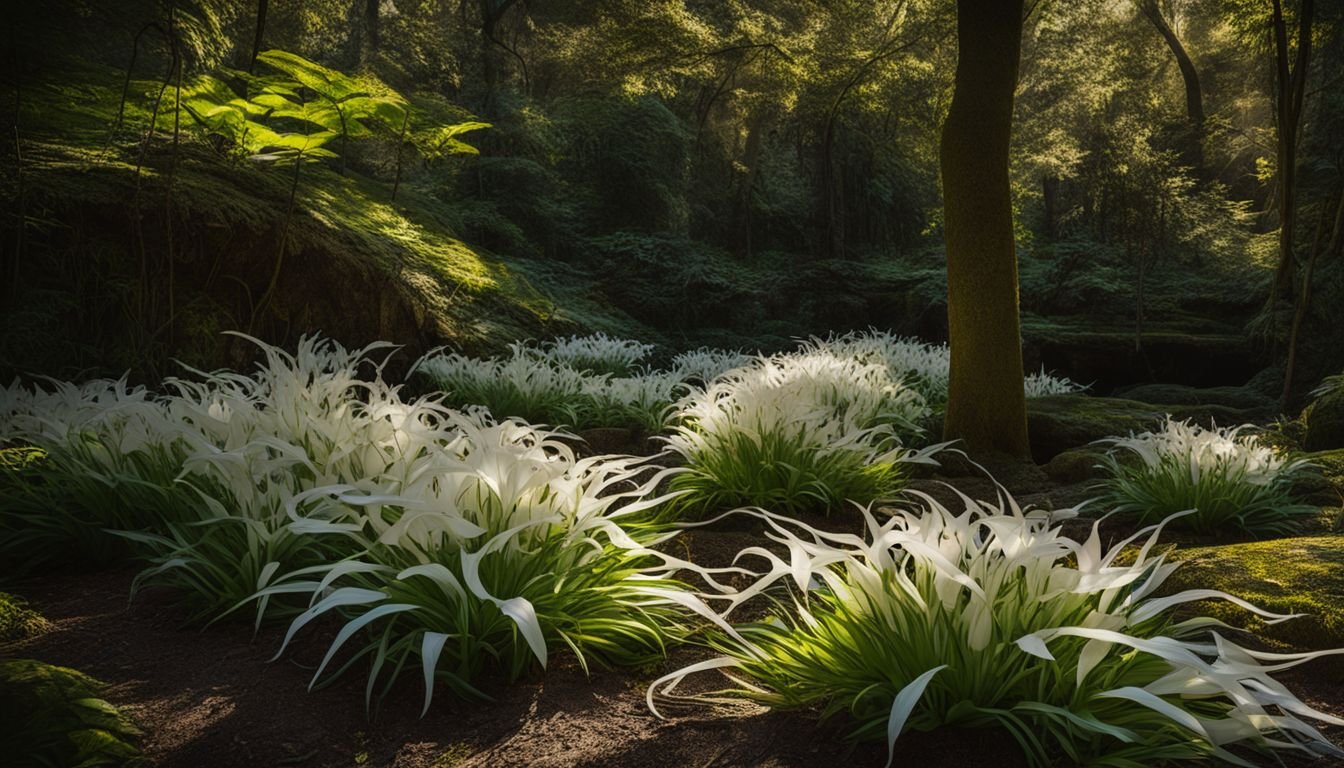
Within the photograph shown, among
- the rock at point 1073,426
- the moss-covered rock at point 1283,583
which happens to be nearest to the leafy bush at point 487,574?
the moss-covered rock at point 1283,583

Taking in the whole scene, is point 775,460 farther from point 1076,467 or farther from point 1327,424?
point 1327,424

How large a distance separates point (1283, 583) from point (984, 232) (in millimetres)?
2768

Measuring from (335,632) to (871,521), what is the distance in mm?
1451

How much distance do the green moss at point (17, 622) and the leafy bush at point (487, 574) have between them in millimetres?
610

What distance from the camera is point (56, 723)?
1.45m

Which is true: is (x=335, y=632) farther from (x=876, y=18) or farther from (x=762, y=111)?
(x=762, y=111)

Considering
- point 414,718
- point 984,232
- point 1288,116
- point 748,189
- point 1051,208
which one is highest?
point 1051,208

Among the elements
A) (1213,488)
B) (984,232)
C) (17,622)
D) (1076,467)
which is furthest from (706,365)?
(17,622)

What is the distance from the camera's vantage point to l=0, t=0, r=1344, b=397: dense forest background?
4617 millimetres

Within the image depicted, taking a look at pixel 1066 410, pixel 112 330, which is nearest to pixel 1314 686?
pixel 1066 410

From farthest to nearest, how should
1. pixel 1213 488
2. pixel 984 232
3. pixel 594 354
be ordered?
pixel 594 354 < pixel 984 232 < pixel 1213 488

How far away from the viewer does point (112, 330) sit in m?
4.53

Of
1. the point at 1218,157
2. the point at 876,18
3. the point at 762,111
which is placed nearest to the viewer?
the point at 876,18

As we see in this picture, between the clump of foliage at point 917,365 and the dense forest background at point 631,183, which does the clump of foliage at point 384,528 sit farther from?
the clump of foliage at point 917,365
